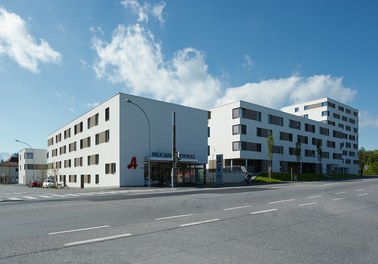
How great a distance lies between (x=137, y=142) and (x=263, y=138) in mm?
29562

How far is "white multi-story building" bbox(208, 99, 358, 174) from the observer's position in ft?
185

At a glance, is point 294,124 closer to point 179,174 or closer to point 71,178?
point 179,174

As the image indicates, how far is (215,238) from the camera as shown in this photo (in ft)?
23.9

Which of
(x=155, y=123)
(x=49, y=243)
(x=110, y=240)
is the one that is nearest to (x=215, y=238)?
(x=110, y=240)

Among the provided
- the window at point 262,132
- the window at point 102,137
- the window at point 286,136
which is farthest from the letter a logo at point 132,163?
the window at point 286,136

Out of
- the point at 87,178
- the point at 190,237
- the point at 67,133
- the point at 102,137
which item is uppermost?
the point at 67,133

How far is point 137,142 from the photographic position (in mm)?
37438

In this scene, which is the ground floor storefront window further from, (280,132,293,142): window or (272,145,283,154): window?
(280,132,293,142): window

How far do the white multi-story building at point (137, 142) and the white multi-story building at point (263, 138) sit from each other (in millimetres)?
12799

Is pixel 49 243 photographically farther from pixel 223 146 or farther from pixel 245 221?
pixel 223 146

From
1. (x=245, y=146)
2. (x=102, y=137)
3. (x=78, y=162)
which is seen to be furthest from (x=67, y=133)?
(x=245, y=146)

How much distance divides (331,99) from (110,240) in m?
94.5

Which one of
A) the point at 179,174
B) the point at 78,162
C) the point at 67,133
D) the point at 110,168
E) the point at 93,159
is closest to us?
the point at 110,168

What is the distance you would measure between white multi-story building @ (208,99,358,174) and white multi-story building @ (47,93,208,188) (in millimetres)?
12799
